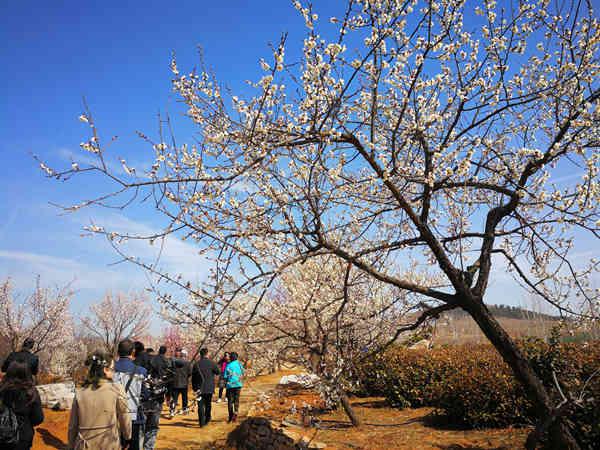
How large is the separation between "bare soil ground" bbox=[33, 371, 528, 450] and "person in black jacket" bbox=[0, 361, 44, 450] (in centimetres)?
260

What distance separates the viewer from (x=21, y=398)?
4195 millimetres

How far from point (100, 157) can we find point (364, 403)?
31.2 ft

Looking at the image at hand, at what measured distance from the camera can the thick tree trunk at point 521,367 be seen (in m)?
4.23

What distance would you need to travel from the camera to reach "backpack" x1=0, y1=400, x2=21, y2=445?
400cm

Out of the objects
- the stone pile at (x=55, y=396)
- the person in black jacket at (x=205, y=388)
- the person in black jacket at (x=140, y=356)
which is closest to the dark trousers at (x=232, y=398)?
the person in black jacket at (x=205, y=388)

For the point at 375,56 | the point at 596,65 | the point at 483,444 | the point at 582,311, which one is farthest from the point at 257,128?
the point at 483,444

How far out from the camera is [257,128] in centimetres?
368

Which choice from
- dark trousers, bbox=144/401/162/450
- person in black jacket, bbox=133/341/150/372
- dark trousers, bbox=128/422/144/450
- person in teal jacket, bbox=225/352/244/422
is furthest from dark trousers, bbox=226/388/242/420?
dark trousers, bbox=128/422/144/450

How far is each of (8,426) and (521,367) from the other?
5260 millimetres

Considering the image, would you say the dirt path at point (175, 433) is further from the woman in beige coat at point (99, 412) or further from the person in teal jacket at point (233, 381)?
the woman in beige coat at point (99, 412)

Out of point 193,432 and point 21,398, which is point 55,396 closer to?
point 193,432

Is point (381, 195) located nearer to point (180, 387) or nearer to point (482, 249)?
point (482, 249)

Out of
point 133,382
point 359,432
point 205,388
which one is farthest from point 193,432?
point 133,382

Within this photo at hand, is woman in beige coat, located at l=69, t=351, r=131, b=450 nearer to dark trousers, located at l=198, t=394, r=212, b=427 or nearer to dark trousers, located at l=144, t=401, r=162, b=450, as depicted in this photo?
dark trousers, located at l=144, t=401, r=162, b=450
